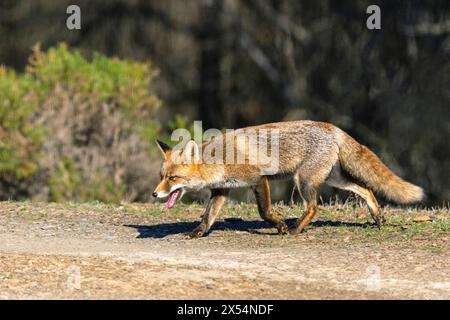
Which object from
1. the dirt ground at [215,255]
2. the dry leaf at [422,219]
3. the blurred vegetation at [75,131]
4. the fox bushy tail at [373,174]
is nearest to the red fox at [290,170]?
the fox bushy tail at [373,174]

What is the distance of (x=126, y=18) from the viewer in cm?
2386

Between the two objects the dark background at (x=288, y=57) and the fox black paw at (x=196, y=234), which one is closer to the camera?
the fox black paw at (x=196, y=234)

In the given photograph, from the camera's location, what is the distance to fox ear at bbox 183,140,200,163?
9672 mm

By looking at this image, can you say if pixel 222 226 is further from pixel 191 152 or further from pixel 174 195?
pixel 191 152

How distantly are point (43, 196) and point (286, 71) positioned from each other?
9662 millimetres

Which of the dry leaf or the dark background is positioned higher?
the dark background

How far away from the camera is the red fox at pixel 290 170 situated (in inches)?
381

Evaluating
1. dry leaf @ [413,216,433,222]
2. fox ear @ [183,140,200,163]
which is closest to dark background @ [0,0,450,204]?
dry leaf @ [413,216,433,222]

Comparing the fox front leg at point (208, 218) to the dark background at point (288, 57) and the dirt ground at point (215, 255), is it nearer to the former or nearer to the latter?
the dirt ground at point (215, 255)

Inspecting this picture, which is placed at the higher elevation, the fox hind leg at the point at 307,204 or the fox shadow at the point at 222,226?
the fox hind leg at the point at 307,204

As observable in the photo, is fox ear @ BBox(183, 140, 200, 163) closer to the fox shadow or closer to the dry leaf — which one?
the fox shadow

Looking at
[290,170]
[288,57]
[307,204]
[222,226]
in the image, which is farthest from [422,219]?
[288,57]

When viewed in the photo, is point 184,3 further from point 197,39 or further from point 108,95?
point 108,95

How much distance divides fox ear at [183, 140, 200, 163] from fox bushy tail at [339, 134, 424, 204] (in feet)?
4.79
